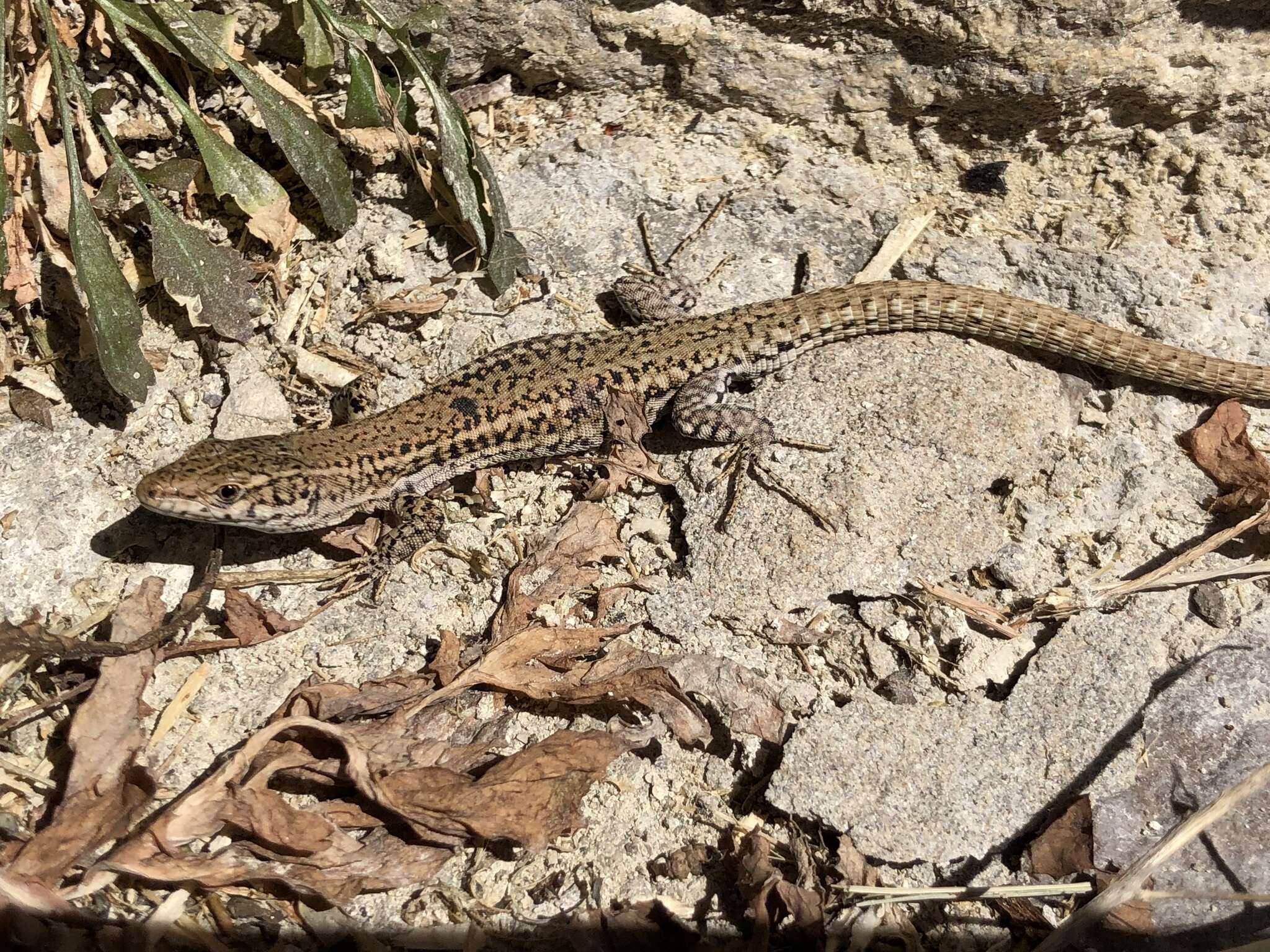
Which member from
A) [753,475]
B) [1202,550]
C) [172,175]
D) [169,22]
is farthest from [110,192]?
[1202,550]

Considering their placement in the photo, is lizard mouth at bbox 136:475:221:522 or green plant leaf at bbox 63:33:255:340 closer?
lizard mouth at bbox 136:475:221:522

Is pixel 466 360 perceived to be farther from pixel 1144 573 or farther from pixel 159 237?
pixel 1144 573

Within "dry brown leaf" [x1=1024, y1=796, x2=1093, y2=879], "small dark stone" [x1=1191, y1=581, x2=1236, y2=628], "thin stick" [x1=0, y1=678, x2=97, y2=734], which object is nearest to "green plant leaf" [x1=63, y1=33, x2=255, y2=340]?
"thin stick" [x1=0, y1=678, x2=97, y2=734]

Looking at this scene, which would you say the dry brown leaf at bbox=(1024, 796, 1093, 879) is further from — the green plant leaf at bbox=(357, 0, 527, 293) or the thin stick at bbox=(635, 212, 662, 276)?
the green plant leaf at bbox=(357, 0, 527, 293)

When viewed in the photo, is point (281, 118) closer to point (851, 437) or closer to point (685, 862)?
point (851, 437)

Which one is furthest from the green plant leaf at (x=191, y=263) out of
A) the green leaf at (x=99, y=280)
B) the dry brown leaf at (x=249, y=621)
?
the dry brown leaf at (x=249, y=621)

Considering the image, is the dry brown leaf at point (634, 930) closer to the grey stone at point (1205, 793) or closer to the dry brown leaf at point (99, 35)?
the grey stone at point (1205, 793)
